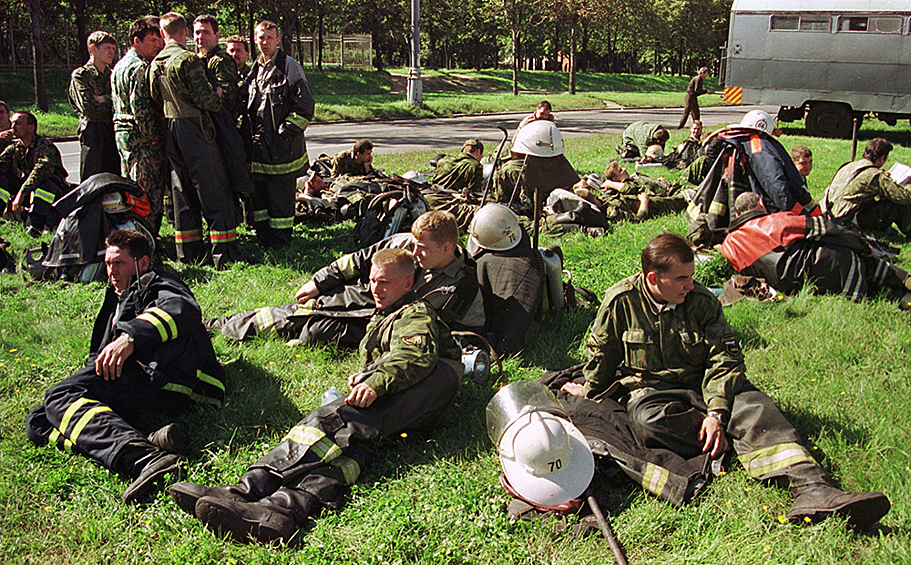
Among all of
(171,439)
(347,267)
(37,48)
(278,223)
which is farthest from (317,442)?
(37,48)

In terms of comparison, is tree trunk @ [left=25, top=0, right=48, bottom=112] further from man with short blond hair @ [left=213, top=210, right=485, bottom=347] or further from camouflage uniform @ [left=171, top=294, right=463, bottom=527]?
camouflage uniform @ [left=171, top=294, right=463, bottom=527]

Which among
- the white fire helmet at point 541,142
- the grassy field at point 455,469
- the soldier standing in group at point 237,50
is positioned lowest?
the grassy field at point 455,469

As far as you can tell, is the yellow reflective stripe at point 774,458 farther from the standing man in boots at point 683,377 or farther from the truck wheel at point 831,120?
the truck wheel at point 831,120

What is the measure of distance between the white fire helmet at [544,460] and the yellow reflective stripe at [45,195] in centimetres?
694

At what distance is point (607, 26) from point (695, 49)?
486 inches

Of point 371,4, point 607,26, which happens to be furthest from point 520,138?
point 607,26

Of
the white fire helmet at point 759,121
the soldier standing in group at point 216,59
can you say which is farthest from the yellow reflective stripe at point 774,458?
the soldier standing in group at point 216,59

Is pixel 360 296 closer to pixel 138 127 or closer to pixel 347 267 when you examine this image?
pixel 347 267

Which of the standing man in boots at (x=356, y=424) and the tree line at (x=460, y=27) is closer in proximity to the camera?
the standing man in boots at (x=356, y=424)

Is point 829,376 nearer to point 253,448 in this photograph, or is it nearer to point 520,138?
point 520,138

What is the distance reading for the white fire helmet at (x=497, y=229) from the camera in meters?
5.21

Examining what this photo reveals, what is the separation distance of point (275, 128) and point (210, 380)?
12.0 ft

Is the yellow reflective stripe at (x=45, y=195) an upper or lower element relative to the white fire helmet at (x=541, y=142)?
lower

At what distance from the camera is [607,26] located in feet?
159
